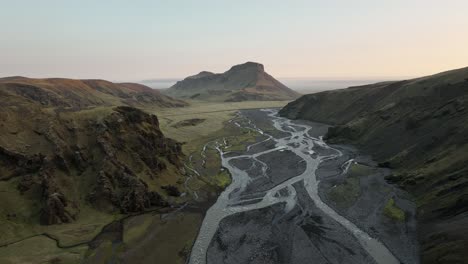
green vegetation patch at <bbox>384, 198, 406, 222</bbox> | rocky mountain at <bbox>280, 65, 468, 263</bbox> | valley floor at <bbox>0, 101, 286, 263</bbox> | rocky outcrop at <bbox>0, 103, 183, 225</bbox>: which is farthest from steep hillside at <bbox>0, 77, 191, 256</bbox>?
rocky mountain at <bbox>280, 65, 468, 263</bbox>

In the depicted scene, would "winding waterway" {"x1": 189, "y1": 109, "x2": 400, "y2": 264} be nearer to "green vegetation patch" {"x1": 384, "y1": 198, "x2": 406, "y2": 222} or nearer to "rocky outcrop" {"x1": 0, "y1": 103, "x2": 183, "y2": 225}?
"green vegetation patch" {"x1": 384, "y1": 198, "x2": 406, "y2": 222}

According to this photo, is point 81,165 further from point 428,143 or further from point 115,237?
point 428,143

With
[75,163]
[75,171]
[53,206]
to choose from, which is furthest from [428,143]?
[53,206]

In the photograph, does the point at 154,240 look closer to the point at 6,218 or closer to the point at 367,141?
the point at 6,218

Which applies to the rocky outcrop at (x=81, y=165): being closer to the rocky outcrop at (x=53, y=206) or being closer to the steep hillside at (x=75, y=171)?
the rocky outcrop at (x=53, y=206)

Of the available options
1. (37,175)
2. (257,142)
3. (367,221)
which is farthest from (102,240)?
(257,142)

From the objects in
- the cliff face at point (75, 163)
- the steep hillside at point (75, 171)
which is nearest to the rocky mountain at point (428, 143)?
the steep hillside at point (75, 171)
